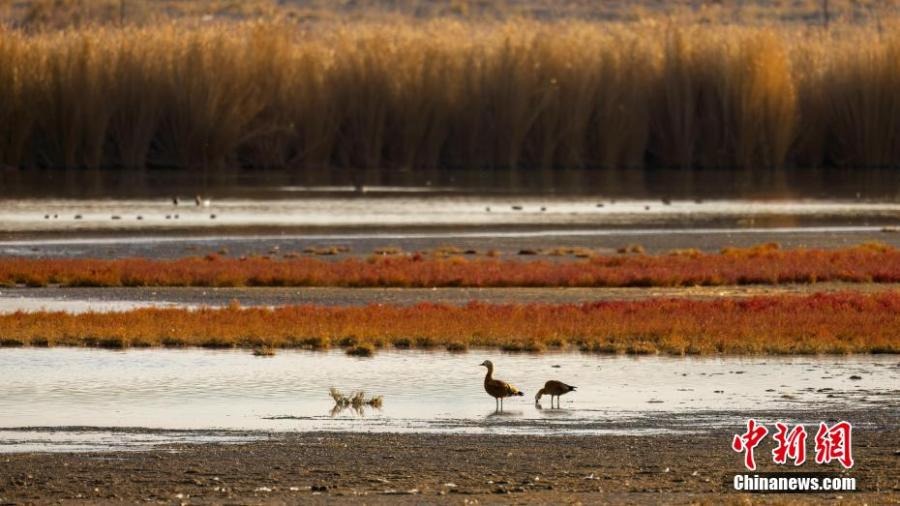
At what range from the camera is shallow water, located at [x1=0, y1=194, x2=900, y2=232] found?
33906 mm

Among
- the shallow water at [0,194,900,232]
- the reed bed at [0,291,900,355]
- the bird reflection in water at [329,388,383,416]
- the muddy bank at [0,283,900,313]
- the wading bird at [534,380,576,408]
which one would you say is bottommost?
the bird reflection in water at [329,388,383,416]

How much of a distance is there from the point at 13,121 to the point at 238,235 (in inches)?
711

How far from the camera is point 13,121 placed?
47.3 meters

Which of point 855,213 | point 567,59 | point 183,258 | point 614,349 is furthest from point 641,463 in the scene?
point 567,59

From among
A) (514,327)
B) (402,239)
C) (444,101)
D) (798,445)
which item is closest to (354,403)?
(798,445)

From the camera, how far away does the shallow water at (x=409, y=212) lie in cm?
3391

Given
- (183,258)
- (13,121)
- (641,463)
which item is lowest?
(641,463)

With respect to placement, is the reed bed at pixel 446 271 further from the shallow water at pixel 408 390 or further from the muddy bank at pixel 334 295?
the shallow water at pixel 408 390

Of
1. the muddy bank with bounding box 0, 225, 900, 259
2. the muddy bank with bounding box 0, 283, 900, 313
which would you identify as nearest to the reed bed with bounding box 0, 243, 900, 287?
the muddy bank with bounding box 0, 283, 900, 313

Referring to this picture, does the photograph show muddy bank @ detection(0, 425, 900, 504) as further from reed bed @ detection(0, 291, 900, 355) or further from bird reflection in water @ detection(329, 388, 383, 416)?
reed bed @ detection(0, 291, 900, 355)

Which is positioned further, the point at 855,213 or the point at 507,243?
the point at 855,213

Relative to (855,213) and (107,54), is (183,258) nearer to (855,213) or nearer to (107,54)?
(855,213)

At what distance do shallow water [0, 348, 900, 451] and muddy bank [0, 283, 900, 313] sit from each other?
411 cm

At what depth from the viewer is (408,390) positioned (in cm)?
1463
